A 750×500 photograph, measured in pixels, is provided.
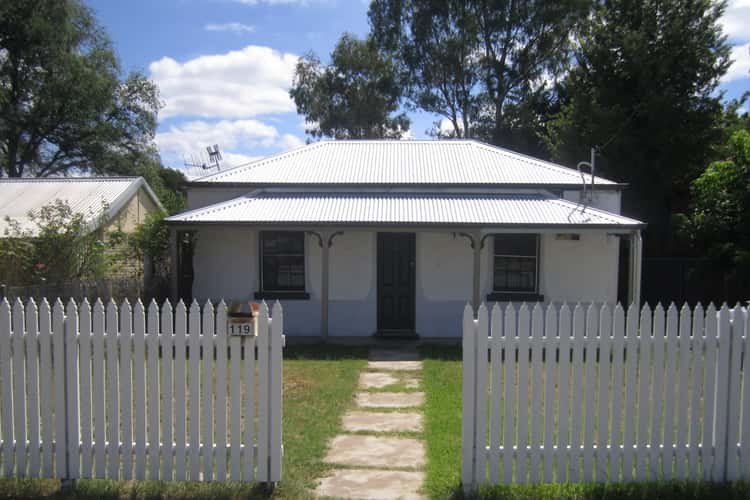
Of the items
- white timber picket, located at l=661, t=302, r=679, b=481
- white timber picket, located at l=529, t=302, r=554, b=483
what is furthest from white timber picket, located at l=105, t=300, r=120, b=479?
white timber picket, located at l=661, t=302, r=679, b=481

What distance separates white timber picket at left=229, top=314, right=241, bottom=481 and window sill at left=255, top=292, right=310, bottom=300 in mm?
8558

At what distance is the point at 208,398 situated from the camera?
4727 mm

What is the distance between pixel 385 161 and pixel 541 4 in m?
18.9

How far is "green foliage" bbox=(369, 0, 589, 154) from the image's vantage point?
30.9 metres

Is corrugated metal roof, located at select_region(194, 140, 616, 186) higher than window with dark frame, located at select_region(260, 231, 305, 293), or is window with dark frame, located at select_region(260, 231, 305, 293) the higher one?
corrugated metal roof, located at select_region(194, 140, 616, 186)

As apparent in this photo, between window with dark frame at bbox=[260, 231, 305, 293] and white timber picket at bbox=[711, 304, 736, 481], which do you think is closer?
white timber picket at bbox=[711, 304, 736, 481]

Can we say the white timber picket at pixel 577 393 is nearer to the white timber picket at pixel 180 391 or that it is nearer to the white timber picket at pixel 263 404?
the white timber picket at pixel 263 404

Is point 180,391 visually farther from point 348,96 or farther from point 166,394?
point 348,96

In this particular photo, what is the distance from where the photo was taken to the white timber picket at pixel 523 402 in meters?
4.66

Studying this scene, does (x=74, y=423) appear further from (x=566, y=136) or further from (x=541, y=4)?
(x=541, y=4)

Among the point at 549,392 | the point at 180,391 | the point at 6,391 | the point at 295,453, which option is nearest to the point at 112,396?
the point at 180,391

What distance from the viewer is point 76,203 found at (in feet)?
53.3

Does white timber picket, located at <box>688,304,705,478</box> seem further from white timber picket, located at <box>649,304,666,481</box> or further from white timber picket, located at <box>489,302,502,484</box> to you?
white timber picket, located at <box>489,302,502,484</box>

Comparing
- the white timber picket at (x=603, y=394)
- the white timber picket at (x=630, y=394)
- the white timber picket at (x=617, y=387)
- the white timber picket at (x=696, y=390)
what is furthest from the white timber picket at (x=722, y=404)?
the white timber picket at (x=603, y=394)
